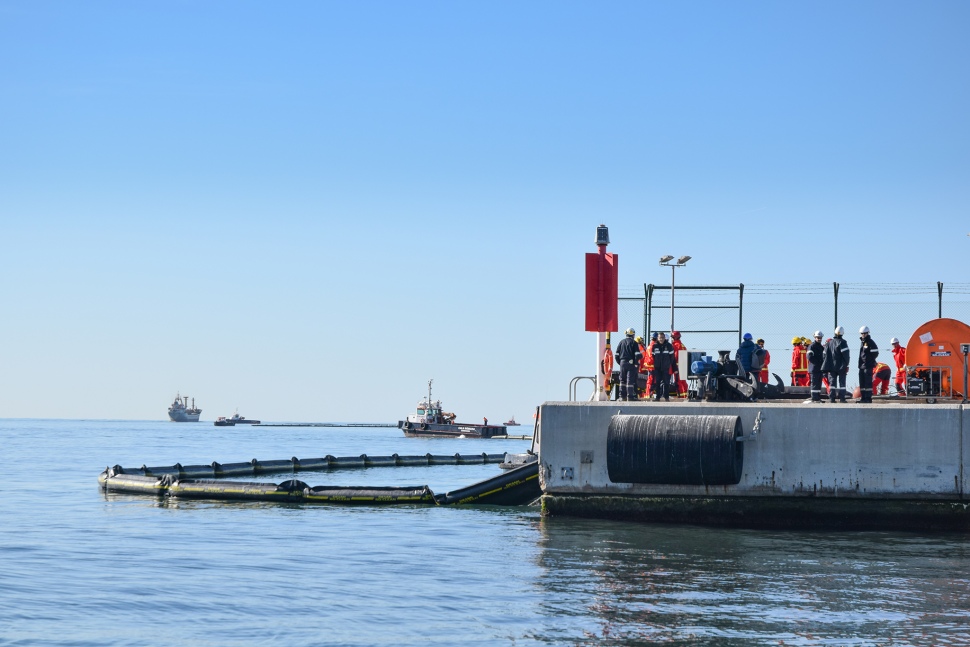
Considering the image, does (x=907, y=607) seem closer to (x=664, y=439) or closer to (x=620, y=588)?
(x=620, y=588)

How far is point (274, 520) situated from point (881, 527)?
13274 mm

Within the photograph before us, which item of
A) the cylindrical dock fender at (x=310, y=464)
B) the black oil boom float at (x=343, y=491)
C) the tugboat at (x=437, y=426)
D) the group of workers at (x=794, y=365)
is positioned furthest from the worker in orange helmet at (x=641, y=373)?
the tugboat at (x=437, y=426)

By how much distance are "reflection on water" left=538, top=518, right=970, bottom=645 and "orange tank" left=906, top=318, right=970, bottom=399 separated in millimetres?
5660

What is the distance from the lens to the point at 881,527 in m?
21.1

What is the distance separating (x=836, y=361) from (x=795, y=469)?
2.64 metres

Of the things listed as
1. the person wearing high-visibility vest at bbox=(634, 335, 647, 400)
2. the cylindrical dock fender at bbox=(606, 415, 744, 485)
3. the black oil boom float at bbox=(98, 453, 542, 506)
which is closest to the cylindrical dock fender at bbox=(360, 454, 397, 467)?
the black oil boom float at bbox=(98, 453, 542, 506)

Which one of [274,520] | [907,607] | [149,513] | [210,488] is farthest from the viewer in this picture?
[210,488]

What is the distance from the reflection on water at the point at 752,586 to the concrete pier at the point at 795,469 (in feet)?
1.68

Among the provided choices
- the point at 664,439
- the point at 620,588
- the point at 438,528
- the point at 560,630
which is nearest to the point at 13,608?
the point at 560,630

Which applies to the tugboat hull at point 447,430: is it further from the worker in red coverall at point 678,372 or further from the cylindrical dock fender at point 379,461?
the worker in red coverall at point 678,372

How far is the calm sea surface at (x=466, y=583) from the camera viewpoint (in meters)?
12.4

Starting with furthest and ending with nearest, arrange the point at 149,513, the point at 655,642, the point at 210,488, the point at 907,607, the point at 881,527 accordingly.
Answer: the point at 210,488 → the point at 149,513 → the point at 881,527 → the point at 907,607 → the point at 655,642

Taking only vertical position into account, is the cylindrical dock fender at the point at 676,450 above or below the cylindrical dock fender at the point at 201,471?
above

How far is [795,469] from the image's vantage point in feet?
70.6
